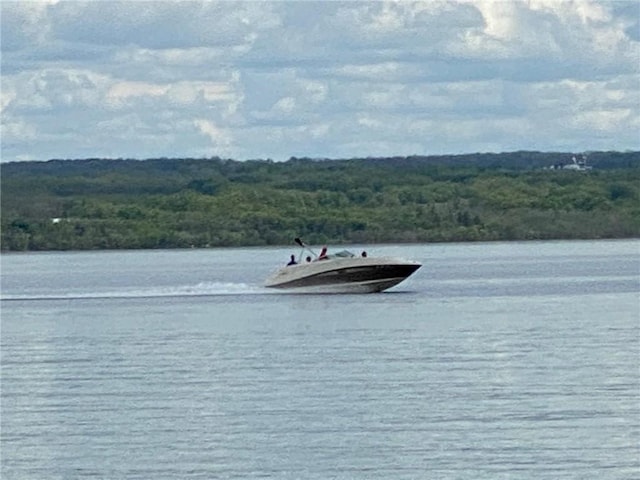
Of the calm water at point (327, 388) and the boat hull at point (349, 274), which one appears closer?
the calm water at point (327, 388)

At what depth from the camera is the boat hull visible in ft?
240

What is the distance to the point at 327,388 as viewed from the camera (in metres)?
40.4

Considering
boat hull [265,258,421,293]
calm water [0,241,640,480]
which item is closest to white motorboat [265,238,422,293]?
boat hull [265,258,421,293]

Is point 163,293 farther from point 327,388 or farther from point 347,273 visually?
point 327,388

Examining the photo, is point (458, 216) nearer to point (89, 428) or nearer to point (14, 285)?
point (14, 285)

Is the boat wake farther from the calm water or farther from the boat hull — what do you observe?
the calm water

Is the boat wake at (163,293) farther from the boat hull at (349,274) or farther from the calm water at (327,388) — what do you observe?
the calm water at (327,388)

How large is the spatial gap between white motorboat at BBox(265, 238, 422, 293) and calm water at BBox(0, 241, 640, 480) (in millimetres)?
1076

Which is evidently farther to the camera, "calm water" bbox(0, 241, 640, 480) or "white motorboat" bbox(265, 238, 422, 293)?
"white motorboat" bbox(265, 238, 422, 293)

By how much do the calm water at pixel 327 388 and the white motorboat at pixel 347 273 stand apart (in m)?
1.08

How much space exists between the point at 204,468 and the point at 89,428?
16.5 feet

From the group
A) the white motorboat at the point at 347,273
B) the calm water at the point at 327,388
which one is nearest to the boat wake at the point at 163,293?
the white motorboat at the point at 347,273

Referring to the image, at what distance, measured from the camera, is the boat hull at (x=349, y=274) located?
240 ft

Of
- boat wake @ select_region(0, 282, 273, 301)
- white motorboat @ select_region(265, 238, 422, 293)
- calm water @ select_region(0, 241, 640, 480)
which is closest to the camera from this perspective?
calm water @ select_region(0, 241, 640, 480)
